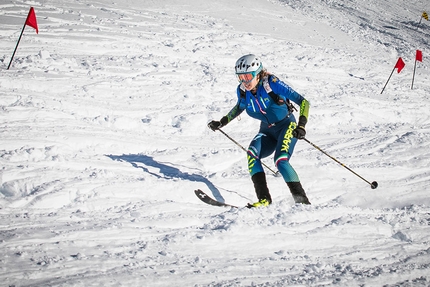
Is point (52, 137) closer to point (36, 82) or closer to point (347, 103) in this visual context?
point (36, 82)

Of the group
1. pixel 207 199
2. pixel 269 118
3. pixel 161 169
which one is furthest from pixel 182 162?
pixel 269 118

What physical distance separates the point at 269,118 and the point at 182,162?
2.15 meters

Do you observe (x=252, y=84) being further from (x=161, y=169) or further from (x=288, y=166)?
(x=161, y=169)

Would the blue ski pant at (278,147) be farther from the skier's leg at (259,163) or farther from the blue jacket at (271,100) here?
the blue jacket at (271,100)

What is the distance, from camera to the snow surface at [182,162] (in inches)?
131

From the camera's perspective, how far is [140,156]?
258 inches

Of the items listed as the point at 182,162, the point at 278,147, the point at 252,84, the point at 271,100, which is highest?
the point at 252,84

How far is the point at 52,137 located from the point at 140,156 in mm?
1569

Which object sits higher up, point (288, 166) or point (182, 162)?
point (288, 166)

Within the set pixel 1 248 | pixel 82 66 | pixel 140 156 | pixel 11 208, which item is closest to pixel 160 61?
pixel 82 66

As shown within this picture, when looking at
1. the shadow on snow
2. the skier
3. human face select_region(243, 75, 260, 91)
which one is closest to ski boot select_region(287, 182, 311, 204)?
the skier

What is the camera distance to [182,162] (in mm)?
6570

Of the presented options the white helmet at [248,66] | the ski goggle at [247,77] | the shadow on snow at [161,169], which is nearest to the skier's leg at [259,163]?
the shadow on snow at [161,169]

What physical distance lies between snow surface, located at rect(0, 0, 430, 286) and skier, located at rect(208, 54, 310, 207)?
402 mm
